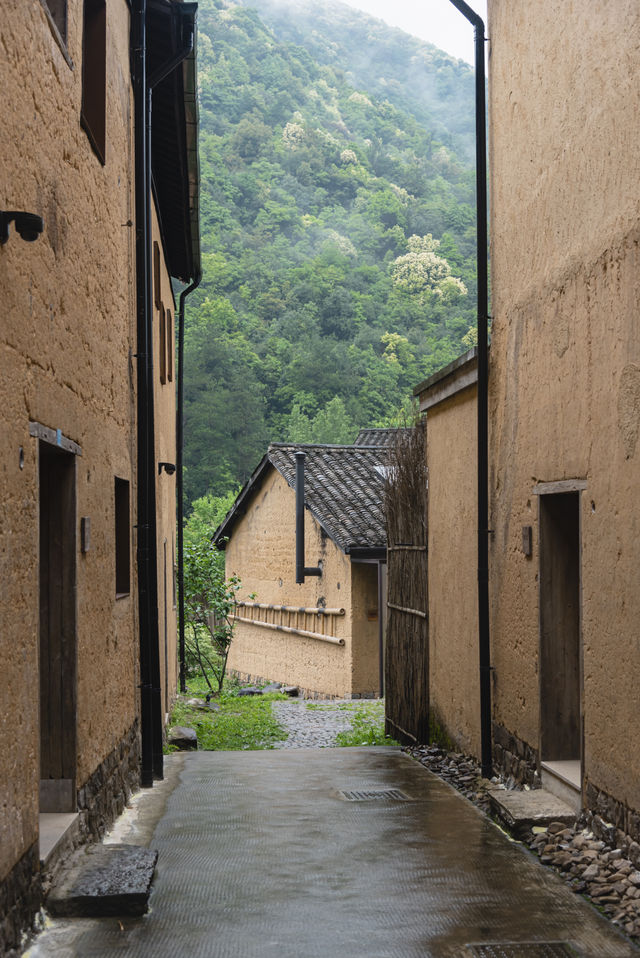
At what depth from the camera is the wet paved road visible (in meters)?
3.97

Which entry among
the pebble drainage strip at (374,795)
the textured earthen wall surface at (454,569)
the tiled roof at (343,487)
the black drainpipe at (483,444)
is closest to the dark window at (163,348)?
the textured earthen wall surface at (454,569)

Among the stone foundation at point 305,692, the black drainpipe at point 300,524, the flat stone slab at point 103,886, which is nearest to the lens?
the flat stone slab at point 103,886

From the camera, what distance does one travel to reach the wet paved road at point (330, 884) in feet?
13.0

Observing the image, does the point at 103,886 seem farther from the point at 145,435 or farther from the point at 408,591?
the point at 408,591

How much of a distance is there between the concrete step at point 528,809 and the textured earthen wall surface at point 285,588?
37.5 ft

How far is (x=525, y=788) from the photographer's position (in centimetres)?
658

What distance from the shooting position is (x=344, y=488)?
65.1 feet

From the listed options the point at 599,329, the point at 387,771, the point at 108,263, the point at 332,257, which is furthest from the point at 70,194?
the point at 332,257

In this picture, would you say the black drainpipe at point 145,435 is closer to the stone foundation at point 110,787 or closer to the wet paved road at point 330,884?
the stone foundation at point 110,787

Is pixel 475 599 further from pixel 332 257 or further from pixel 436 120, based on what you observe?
pixel 436 120

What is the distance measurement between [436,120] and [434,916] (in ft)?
305

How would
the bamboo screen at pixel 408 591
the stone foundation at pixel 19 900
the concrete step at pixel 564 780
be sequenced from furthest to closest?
the bamboo screen at pixel 408 591, the concrete step at pixel 564 780, the stone foundation at pixel 19 900

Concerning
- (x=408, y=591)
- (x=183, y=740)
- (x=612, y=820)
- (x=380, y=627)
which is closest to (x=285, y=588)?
(x=380, y=627)

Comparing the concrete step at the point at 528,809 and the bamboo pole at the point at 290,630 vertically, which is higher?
the concrete step at the point at 528,809
